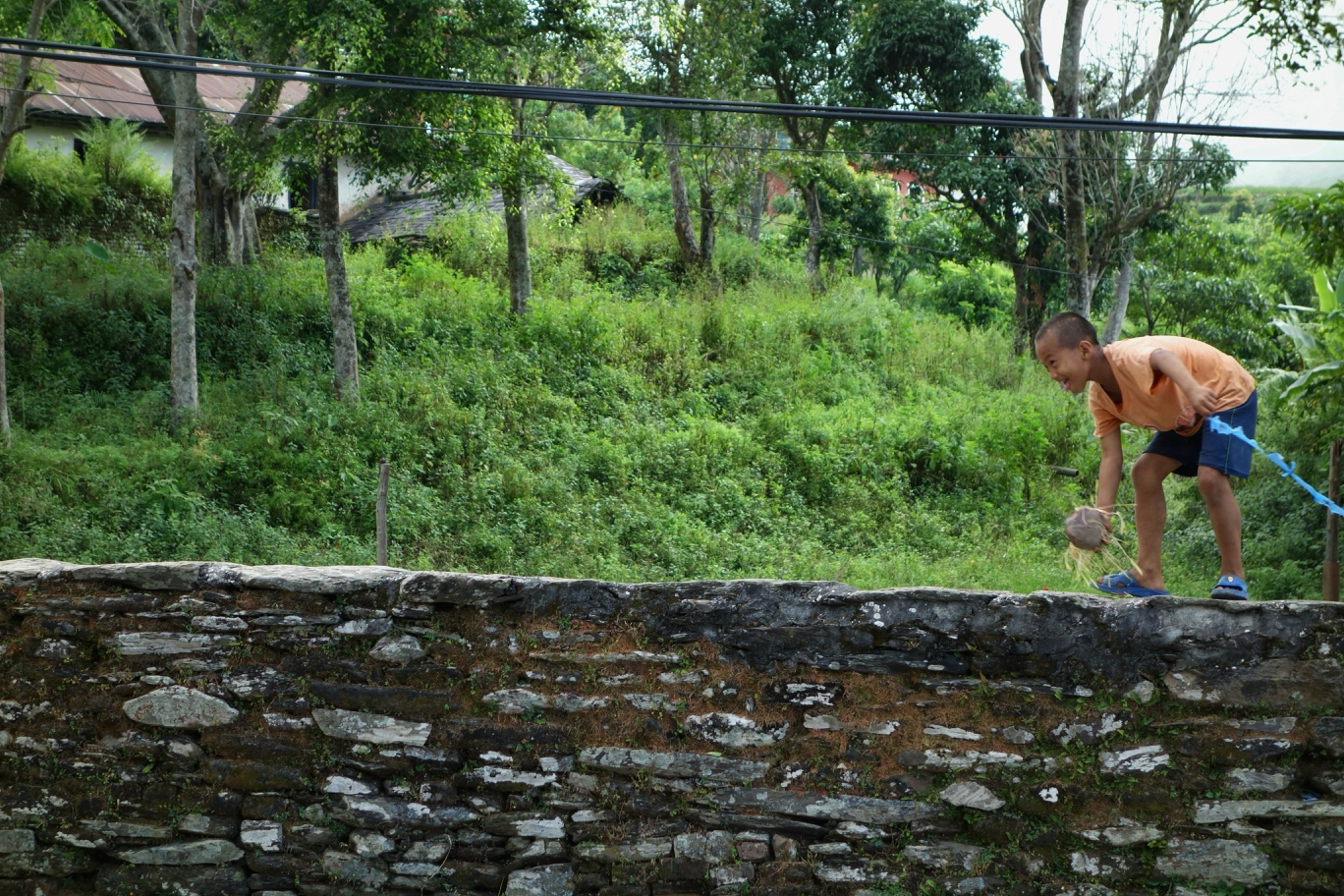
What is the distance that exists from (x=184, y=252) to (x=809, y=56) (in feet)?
40.8

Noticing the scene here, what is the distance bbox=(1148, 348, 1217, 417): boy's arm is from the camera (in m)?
3.56

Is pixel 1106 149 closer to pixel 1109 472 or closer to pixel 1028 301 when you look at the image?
pixel 1028 301

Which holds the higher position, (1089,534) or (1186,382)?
(1186,382)

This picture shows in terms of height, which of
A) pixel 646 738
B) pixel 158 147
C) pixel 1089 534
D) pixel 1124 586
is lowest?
pixel 646 738

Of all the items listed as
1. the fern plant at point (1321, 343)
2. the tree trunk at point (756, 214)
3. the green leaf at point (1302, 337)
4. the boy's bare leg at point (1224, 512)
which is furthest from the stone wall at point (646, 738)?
the tree trunk at point (756, 214)

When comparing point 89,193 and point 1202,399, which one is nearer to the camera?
point 1202,399

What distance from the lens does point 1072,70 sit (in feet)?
41.2

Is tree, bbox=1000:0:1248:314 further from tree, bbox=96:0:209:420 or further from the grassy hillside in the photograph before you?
tree, bbox=96:0:209:420

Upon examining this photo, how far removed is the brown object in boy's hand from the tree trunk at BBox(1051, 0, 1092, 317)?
30.3 ft

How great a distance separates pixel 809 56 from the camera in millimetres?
19312

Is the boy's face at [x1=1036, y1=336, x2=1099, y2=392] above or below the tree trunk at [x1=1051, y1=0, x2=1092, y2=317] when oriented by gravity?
below

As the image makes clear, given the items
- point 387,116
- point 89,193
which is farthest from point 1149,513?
point 89,193

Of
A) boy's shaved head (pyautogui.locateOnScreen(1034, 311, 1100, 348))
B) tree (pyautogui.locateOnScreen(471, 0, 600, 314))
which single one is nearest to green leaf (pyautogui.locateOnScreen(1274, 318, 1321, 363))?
boy's shaved head (pyautogui.locateOnScreen(1034, 311, 1100, 348))

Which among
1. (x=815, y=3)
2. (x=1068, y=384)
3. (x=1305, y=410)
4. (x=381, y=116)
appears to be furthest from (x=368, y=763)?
(x=815, y=3)
